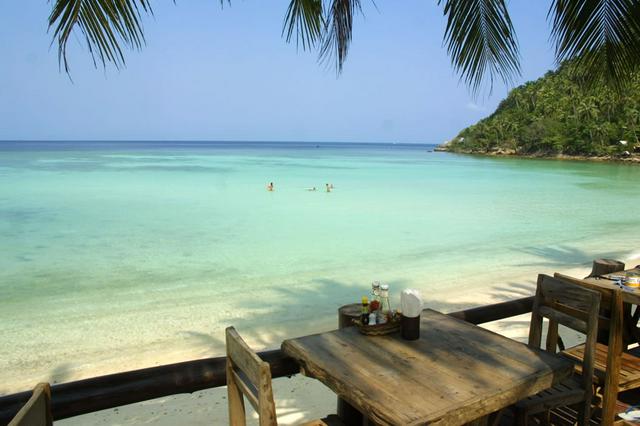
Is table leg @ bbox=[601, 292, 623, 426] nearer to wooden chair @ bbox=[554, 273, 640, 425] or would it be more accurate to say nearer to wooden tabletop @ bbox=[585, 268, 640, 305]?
wooden chair @ bbox=[554, 273, 640, 425]

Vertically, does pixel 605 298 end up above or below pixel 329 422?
above

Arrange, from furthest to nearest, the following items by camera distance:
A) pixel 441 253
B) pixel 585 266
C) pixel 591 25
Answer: pixel 441 253, pixel 585 266, pixel 591 25

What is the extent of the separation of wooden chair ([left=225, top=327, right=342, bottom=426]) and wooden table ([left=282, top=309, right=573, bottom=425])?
301 millimetres

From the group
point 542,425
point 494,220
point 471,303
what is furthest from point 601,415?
point 494,220

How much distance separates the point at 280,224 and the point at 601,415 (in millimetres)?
10922

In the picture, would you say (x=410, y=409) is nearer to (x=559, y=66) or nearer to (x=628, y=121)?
(x=559, y=66)

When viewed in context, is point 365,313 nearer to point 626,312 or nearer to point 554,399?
point 554,399

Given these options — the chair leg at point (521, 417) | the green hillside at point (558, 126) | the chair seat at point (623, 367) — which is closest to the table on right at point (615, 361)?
the chair seat at point (623, 367)

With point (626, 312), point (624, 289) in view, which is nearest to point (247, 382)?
point (624, 289)

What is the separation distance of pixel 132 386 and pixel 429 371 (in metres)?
1.15

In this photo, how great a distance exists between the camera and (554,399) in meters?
2.23

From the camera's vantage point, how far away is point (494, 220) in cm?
1375

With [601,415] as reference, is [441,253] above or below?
below

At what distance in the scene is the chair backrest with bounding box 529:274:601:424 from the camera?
2.29m
